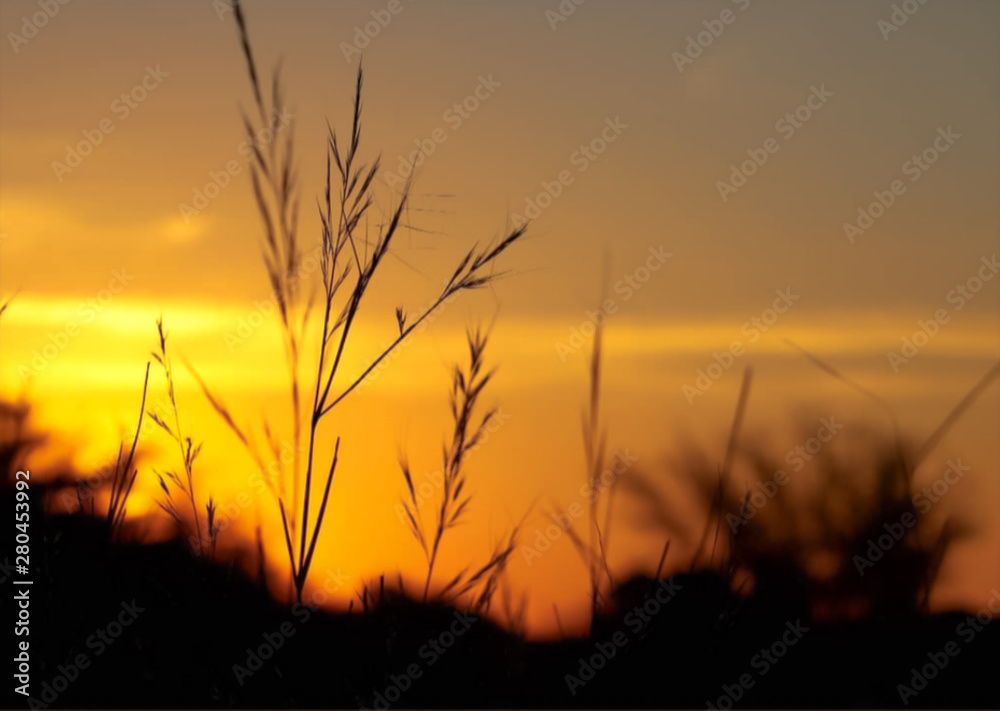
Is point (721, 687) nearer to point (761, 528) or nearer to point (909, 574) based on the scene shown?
point (909, 574)

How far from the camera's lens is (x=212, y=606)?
7.65ft

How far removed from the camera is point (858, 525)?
2820 millimetres

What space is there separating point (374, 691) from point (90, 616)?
0.66m

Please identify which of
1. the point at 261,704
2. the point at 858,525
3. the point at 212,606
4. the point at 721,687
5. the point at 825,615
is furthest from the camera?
the point at 858,525

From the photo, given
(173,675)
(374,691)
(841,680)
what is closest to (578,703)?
(374,691)

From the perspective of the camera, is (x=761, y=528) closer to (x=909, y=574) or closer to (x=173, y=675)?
(x=909, y=574)

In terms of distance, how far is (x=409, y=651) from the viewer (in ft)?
7.58

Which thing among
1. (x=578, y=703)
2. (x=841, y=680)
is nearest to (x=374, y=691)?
(x=578, y=703)

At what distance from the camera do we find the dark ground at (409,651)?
2.09 metres

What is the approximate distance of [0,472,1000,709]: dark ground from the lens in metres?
2.09

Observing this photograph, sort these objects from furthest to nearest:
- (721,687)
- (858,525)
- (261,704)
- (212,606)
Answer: (858,525) → (212,606) → (721,687) → (261,704)

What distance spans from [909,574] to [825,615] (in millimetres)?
241

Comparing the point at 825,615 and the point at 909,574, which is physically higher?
the point at 909,574

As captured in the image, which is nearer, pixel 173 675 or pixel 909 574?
pixel 173 675
